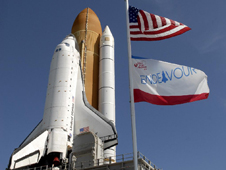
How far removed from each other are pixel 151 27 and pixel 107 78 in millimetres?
16602

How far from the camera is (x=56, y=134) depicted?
21281 mm

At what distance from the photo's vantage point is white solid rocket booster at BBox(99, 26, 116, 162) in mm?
27141

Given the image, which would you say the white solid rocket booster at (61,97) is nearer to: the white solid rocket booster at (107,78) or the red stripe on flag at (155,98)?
the white solid rocket booster at (107,78)

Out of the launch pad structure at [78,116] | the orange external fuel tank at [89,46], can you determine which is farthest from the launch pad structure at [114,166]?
the orange external fuel tank at [89,46]

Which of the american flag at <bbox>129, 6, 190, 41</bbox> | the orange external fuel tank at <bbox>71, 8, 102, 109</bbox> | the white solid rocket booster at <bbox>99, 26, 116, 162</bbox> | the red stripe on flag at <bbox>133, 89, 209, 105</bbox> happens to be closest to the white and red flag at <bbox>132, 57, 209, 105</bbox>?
the red stripe on flag at <bbox>133, 89, 209, 105</bbox>

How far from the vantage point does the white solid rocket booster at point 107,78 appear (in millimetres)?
27141

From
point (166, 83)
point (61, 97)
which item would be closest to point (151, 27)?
point (166, 83)

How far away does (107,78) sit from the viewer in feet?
94.5

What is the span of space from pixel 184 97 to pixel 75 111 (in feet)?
49.4

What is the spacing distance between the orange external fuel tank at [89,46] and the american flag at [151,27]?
17.0m

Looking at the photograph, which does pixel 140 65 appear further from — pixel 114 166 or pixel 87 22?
pixel 87 22

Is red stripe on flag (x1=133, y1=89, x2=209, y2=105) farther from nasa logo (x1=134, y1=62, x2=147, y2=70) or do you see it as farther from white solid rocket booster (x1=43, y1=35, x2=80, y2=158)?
white solid rocket booster (x1=43, y1=35, x2=80, y2=158)

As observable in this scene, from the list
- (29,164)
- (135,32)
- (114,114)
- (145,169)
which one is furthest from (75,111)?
(135,32)

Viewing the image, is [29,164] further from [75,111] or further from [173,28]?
[173,28]
